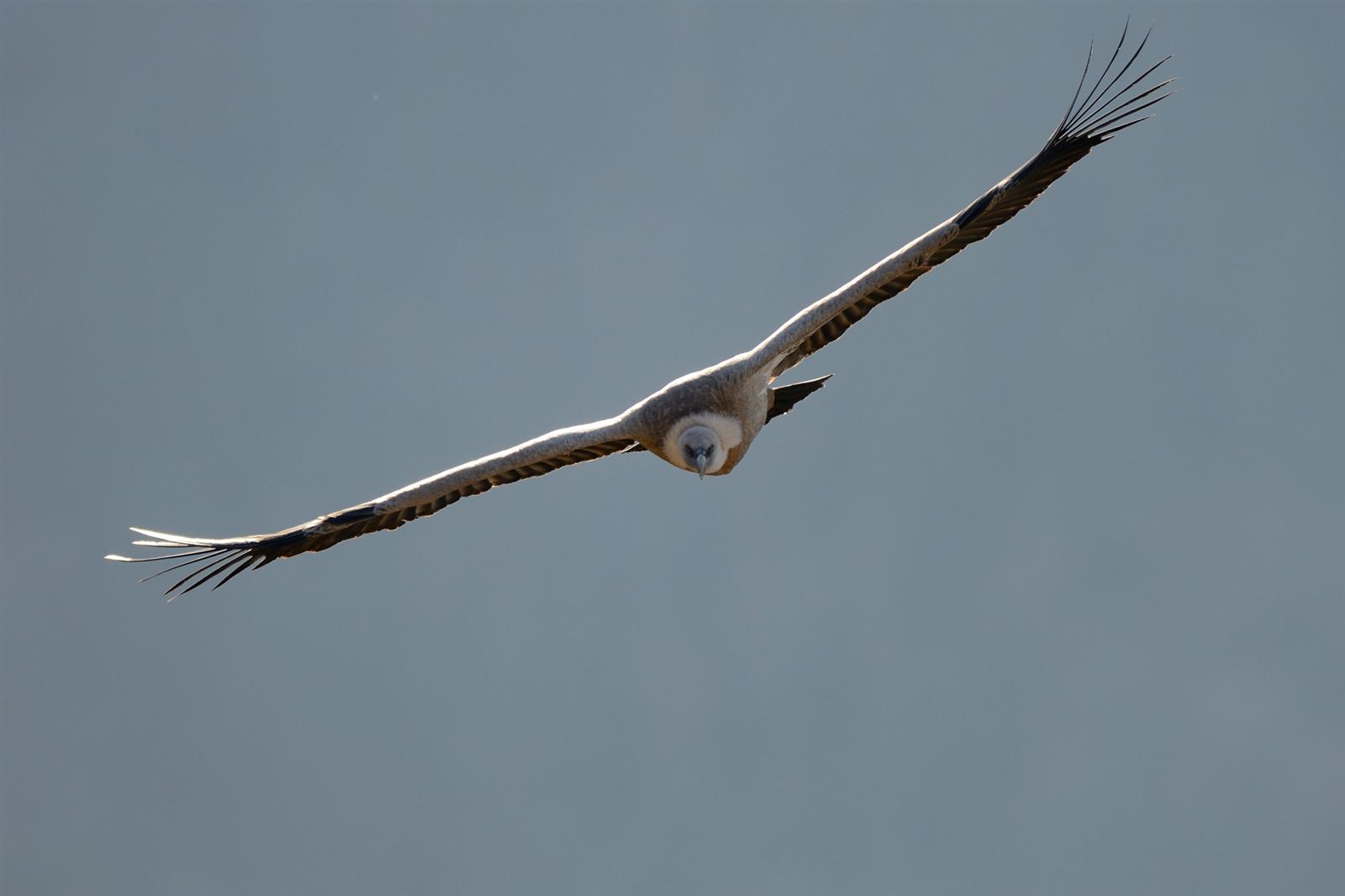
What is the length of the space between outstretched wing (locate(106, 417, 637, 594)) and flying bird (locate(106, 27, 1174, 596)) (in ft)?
0.04

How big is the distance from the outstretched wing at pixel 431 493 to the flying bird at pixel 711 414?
1cm

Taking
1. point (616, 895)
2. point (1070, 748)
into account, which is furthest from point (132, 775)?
point (1070, 748)

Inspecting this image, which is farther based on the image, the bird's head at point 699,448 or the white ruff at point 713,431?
the white ruff at point 713,431

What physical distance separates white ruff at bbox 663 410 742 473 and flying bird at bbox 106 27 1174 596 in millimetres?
10

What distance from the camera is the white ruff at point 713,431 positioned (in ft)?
51.9

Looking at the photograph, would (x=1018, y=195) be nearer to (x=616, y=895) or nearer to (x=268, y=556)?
(x=268, y=556)

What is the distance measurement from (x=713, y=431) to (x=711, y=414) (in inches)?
6.2

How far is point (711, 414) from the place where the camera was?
52.0ft

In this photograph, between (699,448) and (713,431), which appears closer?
(699,448)

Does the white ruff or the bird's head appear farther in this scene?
the white ruff

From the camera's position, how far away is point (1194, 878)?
125 meters

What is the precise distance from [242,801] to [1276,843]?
8683 centimetres

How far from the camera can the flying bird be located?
15.3m

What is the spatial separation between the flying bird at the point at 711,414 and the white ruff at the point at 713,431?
0.01 metres
